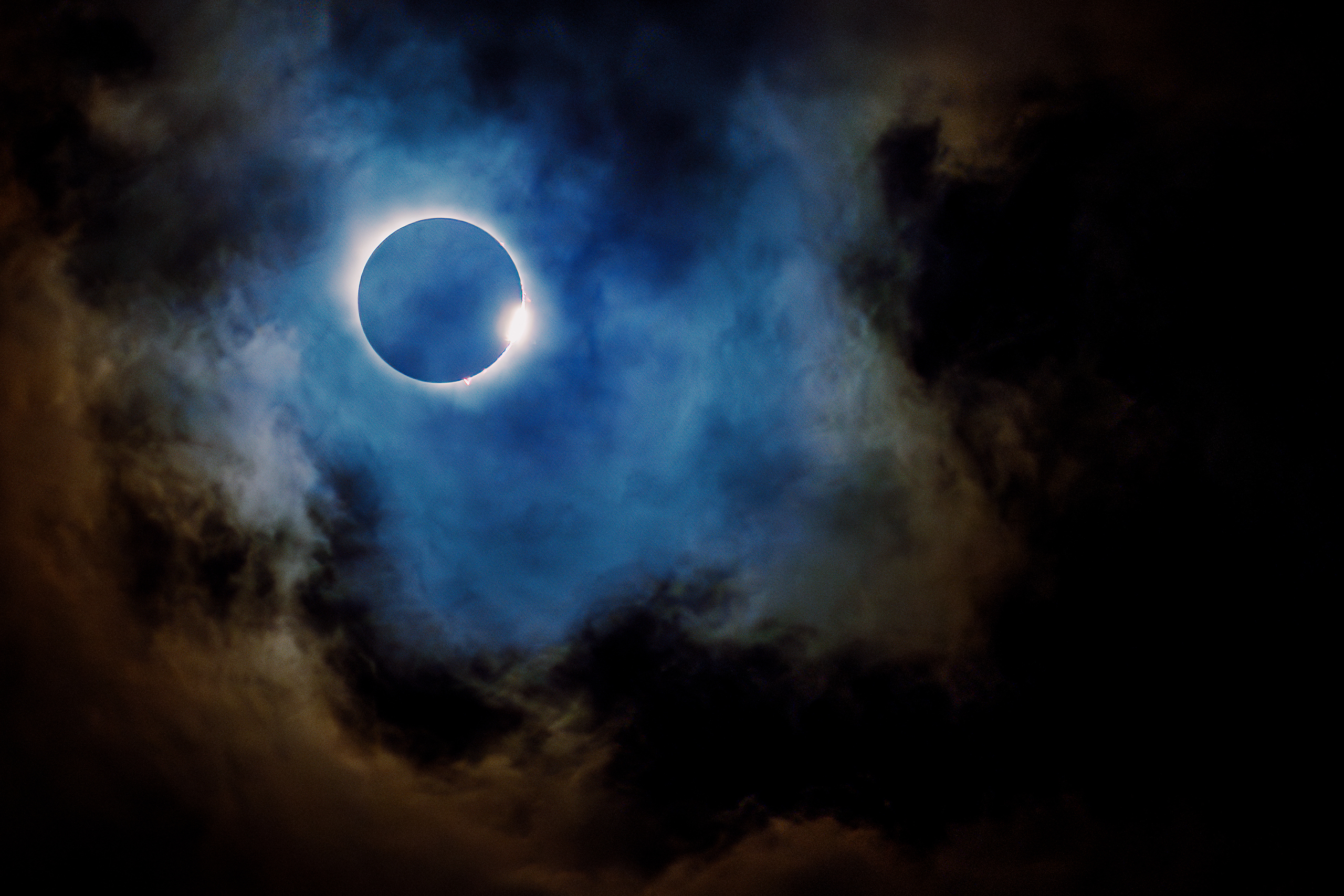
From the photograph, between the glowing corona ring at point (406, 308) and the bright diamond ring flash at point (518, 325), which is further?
the bright diamond ring flash at point (518, 325)

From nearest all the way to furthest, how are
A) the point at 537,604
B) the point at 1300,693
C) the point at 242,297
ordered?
the point at 1300,693
the point at 242,297
the point at 537,604

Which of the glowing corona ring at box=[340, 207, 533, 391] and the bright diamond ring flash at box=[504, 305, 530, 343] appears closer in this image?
the glowing corona ring at box=[340, 207, 533, 391]

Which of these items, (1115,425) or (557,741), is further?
(557,741)

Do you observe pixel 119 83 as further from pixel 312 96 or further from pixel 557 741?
pixel 557 741

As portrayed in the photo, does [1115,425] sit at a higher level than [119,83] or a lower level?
lower

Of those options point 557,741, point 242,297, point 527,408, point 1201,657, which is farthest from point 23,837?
point 1201,657

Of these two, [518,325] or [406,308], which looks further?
[518,325]

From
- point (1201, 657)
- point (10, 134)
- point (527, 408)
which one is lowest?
point (1201, 657)

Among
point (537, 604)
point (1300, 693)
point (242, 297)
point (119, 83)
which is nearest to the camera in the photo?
point (1300, 693)
